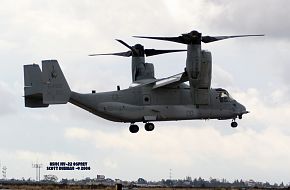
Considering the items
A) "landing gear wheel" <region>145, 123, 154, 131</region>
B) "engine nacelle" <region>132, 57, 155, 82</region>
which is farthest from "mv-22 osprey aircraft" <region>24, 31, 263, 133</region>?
"engine nacelle" <region>132, 57, 155, 82</region>

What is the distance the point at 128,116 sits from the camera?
84.2 meters

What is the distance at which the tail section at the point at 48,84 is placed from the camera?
81.6 meters

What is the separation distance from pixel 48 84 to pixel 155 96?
11530 millimetres

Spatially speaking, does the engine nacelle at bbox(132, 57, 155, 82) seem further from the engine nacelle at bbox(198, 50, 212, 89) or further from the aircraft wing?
the engine nacelle at bbox(198, 50, 212, 89)

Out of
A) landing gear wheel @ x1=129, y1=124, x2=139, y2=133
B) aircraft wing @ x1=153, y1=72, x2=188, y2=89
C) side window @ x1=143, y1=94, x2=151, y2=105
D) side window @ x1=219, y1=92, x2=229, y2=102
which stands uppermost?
aircraft wing @ x1=153, y1=72, x2=188, y2=89

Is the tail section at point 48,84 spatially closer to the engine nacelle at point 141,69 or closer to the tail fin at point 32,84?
the tail fin at point 32,84

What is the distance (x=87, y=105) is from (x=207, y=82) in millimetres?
12473

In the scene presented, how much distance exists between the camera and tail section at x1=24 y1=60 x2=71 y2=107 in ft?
268

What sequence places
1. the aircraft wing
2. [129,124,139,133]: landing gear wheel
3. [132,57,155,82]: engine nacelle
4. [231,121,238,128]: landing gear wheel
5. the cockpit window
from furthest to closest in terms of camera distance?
[132,57,155,82]: engine nacelle, [231,121,238,128]: landing gear wheel, the cockpit window, [129,124,139,133]: landing gear wheel, the aircraft wing

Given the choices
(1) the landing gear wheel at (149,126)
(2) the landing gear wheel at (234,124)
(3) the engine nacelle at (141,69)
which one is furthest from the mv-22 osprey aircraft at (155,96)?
(3) the engine nacelle at (141,69)

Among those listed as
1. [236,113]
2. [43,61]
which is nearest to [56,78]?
[43,61]

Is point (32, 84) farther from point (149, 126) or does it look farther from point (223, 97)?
point (223, 97)

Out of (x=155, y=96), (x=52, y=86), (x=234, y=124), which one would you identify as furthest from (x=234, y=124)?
(x=52, y=86)

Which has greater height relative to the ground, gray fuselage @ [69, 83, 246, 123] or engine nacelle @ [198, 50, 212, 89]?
engine nacelle @ [198, 50, 212, 89]
